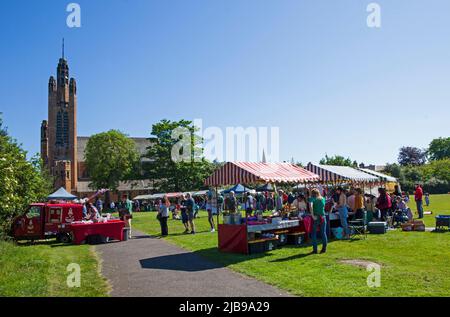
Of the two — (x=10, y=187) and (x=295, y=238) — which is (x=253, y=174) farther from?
(x=10, y=187)

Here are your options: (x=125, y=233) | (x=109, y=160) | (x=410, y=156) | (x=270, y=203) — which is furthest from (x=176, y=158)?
(x=410, y=156)

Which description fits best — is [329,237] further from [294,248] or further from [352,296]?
[352,296]

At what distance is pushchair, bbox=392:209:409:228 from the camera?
1723cm

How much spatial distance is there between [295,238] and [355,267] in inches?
156

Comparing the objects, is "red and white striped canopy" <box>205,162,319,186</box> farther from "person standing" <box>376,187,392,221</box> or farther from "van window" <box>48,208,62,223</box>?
"van window" <box>48,208,62,223</box>

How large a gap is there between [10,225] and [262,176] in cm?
1081

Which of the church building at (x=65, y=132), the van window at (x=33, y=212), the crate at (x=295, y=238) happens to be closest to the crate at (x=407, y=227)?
the crate at (x=295, y=238)

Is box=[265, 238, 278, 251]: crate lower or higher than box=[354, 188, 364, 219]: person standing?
lower

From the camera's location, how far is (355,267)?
888 cm

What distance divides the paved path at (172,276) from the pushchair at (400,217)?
33.6 feet

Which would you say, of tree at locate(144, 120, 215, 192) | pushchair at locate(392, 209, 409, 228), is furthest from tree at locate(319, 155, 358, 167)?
pushchair at locate(392, 209, 409, 228)

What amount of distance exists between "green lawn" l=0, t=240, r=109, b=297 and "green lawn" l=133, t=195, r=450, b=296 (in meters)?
3.23

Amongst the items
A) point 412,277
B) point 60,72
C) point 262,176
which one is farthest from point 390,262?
point 60,72

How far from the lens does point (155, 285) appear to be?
766cm
